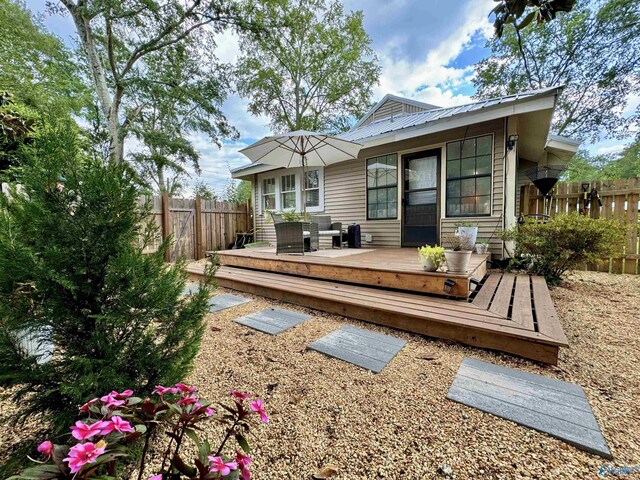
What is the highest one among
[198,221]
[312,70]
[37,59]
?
[312,70]

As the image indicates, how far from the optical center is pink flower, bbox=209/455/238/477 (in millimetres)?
628

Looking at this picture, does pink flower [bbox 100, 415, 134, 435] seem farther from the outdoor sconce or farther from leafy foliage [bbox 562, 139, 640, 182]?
leafy foliage [bbox 562, 139, 640, 182]

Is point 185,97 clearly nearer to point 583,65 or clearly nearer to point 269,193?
point 269,193

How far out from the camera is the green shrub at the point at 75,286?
948 mm

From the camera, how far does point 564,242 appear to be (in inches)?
153

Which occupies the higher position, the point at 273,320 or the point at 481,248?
the point at 481,248

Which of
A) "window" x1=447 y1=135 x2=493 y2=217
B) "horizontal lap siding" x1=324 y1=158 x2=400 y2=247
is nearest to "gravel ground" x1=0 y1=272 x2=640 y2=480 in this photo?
"window" x1=447 y1=135 x2=493 y2=217

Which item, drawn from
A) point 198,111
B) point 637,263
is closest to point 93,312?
point 637,263

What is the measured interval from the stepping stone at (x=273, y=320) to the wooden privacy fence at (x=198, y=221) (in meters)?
4.06

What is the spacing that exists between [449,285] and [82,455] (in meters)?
2.89

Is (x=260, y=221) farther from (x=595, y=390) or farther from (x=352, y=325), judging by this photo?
(x=595, y=390)

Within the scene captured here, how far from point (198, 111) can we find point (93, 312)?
1212 cm

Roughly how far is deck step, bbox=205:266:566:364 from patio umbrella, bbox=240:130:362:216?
1.77 meters

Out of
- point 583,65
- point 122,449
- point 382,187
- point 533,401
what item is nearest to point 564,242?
point 382,187
